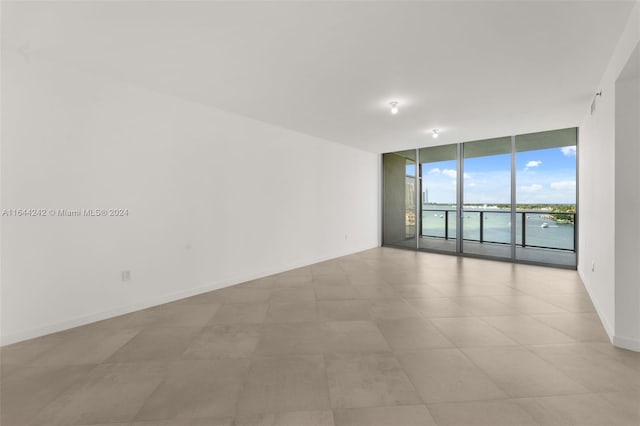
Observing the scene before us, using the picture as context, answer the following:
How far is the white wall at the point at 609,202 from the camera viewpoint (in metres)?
2.36

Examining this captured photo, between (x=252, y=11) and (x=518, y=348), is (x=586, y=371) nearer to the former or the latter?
(x=518, y=348)

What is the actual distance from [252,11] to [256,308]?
308cm

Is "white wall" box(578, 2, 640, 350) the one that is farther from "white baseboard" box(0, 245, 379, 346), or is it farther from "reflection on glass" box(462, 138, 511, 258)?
"white baseboard" box(0, 245, 379, 346)

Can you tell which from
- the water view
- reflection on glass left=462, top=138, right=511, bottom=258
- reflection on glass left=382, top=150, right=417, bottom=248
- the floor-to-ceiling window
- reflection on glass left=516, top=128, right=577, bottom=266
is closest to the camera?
reflection on glass left=516, top=128, right=577, bottom=266

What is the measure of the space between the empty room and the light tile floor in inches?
0.8

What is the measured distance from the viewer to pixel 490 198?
247 inches

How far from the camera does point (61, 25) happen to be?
2.20 metres

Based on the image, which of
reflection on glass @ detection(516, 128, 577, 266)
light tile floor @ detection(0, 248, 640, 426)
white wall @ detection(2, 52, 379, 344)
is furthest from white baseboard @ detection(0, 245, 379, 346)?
reflection on glass @ detection(516, 128, 577, 266)

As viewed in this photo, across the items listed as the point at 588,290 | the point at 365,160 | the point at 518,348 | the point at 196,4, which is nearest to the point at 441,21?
the point at 196,4

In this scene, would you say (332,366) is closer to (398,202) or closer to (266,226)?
(266,226)

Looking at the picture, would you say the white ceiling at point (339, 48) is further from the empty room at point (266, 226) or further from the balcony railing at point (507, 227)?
the balcony railing at point (507, 227)

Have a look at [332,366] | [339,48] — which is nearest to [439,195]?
[339,48]

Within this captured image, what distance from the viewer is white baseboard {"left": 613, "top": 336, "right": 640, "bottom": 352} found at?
7.73ft

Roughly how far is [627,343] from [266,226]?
4603 millimetres
